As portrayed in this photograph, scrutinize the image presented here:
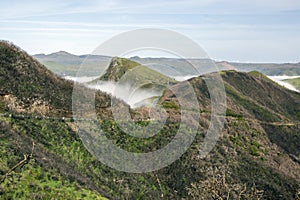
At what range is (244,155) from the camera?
182 feet

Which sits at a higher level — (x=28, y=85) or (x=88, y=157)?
(x=28, y=85)

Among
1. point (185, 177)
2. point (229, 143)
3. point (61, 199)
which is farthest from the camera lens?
point (229, 143)

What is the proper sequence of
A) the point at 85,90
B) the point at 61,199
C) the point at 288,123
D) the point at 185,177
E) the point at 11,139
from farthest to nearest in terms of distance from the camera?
the point at 288,123 → the point at 85,90 → the point at 185,177 → the point at 11,139 → the point at 61,199

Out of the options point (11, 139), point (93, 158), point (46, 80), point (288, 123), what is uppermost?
point (46, 80)

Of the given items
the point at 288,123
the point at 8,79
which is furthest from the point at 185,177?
the point at 288,123

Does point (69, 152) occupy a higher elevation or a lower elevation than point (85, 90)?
lower

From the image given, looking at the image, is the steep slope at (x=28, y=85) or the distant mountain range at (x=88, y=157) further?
the steep slope at (x=28, y=85)

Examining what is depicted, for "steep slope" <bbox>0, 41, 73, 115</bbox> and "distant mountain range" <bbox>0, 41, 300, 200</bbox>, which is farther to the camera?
"steep slope" <bbox>0, 41, 73, 115</bbox>

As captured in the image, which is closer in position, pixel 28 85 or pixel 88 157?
pixel 88 157

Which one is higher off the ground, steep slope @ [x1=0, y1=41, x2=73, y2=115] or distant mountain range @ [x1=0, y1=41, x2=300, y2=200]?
steep slope @ [x1=0, y1=41, x2=73, y2=115]

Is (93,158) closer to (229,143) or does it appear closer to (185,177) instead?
(185,177)

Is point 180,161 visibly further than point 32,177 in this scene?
Yes

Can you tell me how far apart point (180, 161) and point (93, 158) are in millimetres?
11143

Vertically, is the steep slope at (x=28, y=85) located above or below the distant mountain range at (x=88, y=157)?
above
